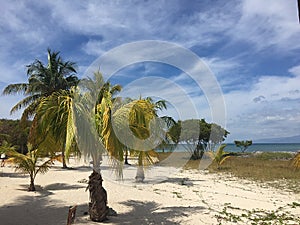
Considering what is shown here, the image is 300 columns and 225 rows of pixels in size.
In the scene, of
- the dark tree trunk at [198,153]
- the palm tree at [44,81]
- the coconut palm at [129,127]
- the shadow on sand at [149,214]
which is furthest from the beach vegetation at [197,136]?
the coconut palm at [129,127]

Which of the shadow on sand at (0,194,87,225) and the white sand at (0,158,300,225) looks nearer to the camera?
the shadow on sand at (0,194,87,225)

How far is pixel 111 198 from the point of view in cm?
988

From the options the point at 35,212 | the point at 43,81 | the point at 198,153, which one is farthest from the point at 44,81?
the point at 198,153

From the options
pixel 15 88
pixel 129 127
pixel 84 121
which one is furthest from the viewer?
pixel 15 88

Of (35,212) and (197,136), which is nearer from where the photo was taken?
(35,212)

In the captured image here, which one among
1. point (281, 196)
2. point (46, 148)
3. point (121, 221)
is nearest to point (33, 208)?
point (46, 148)

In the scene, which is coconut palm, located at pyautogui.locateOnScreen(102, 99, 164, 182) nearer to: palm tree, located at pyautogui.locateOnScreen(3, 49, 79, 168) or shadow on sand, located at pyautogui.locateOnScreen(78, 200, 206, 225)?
shadow on sand, located at pyautogui.locateOnScreen(78, 200, 206, 225)

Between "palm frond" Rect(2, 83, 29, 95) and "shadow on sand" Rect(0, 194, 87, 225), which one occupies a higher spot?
"palm frond" Rect(2, 83, 29, 95)

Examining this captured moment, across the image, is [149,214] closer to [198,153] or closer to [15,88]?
[15,88]

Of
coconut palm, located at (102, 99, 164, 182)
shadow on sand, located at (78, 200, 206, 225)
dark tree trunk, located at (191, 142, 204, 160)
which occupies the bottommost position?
shadow on sand, located at (78, 200, 206, 225)

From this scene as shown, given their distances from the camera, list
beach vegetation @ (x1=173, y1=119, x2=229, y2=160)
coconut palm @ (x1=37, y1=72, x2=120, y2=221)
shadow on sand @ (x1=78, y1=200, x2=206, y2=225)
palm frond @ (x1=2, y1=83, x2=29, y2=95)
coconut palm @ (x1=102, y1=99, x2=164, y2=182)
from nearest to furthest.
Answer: coconut palm @ (x1=37, y1=72, x2=120, y2=221)
coconut palm @ (x1=102, y1=99, x2=164, y2=182)
shadow on sand @ (x1=78, y1=200, x2=206, y2=225)
palm frond @ (x1=2, y1=83, x2=29, y2=95)
beach vegetation @ (x1=173, y1=119, x2=229, y2=160)

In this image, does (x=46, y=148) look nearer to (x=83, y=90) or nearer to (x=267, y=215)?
(x=83, y=90)

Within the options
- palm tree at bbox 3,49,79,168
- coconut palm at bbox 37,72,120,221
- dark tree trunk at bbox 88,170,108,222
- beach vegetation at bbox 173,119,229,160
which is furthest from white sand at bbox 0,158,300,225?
beach vegetation at bbox 173,119,229,160

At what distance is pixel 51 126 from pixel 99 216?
2.58m
